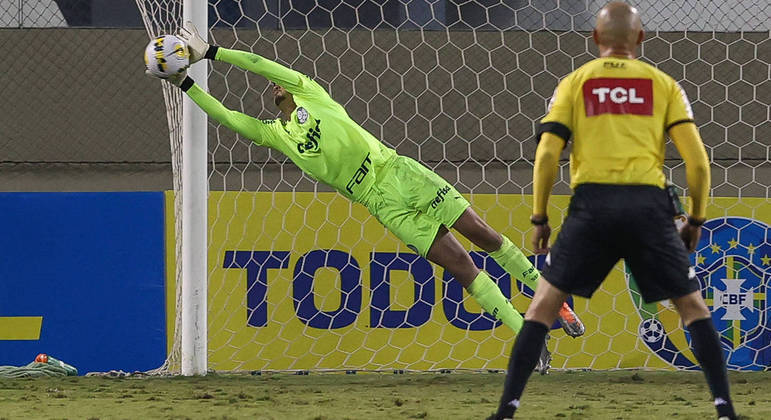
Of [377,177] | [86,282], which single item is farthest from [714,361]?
[86,282]

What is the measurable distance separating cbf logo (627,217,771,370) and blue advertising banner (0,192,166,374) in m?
2.89

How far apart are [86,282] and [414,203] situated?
2.21 metres

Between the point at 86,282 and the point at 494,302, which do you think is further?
the point at 86,282

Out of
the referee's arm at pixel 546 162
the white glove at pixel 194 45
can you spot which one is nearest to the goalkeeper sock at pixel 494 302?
the white glove at pixel 194 45

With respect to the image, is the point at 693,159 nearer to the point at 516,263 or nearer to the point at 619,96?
the point at 619,96

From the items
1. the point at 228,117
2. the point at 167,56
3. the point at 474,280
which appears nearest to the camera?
the point at 167,56

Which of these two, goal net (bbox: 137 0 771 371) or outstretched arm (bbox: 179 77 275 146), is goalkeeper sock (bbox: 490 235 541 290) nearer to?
goal net (bbox: 137 0 771 371)

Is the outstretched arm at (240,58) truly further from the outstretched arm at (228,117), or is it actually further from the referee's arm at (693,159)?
the referee's arm at (693,159)

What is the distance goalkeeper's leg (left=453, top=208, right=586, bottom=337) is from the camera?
566 centimetres

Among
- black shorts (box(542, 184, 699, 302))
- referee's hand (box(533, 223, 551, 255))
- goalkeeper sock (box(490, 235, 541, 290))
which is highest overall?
goalkeeper sock (box(490, 235, 541, 290))

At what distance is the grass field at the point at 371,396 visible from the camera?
430 centimetres

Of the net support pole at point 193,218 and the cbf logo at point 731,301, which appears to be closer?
the net support pole at point 193,218

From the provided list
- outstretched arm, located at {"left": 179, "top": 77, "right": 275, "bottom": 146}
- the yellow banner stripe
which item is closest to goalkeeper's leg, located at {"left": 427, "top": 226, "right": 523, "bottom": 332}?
outstretched arm, located at {"left": 179, "top": 77, "right": 275, "bottom": 146}

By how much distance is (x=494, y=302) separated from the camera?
559cm
